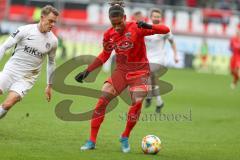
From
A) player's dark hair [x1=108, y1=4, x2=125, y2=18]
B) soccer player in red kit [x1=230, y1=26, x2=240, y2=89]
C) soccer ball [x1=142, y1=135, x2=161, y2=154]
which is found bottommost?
soccer player in red kit [x1=230, y1=26, x2=240, y2=89]

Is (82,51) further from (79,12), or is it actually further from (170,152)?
(170,152)

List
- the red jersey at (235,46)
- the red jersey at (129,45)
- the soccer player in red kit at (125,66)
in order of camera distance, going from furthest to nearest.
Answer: the red jersey at (235,46)
the red jersey at (129,45)
the soccer player in red kit at (125,66)

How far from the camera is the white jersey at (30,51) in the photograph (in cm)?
1209

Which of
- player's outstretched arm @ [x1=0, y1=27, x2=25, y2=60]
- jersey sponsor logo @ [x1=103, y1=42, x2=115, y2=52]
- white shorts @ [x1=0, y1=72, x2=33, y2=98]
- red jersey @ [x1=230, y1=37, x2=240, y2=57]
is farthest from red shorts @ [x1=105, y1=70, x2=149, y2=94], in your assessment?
red jersey @ [x1=230, y1=37, x2=240, y2=57]

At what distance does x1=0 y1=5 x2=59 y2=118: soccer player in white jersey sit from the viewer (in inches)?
474

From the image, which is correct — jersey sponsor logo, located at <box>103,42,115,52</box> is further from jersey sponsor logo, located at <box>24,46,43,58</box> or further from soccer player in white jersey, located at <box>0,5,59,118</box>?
jersey sponsor logo, located at <box>24,46,43,58</box>

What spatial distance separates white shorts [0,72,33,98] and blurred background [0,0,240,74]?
2232 centimetres

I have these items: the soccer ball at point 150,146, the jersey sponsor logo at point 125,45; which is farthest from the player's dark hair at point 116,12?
the soccer ball at point 150,146

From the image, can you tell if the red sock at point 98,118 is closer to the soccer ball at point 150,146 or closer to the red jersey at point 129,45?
the red jersey at point 129,45

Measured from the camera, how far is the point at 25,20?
125ft

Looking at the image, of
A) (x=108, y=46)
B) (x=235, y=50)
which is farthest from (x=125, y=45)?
(x=235, y=50)

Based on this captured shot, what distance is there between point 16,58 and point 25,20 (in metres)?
26.2

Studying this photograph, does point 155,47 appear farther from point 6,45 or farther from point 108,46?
point 6,45

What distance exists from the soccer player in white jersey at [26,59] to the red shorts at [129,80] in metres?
1.37
